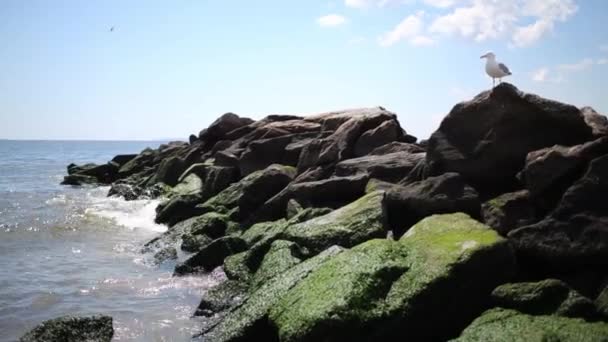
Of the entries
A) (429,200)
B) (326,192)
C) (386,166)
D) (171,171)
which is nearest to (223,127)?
(171,171)

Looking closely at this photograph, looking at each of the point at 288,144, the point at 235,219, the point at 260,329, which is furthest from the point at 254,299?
the point at 288,144

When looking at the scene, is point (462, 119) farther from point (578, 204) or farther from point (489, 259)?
point (489, 259)

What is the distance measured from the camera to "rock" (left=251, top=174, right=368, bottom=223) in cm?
1324

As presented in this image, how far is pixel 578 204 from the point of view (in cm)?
798

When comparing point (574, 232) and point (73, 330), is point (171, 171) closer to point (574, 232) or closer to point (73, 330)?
point (73, 330)

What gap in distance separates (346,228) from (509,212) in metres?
2.89

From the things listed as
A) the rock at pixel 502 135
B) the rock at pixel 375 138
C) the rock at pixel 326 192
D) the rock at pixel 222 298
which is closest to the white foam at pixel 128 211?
the rock at pixel 326 192

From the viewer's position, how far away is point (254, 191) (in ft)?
53.2

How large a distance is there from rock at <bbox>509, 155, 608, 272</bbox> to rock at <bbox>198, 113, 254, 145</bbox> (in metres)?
21.2

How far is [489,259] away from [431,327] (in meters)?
1.25

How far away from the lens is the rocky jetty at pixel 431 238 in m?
6.74

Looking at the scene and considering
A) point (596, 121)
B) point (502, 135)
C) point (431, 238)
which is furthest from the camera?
point (502, 135)

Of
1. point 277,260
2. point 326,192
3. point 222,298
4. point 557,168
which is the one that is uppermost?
point 557,168

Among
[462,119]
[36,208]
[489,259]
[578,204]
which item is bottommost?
[36,208]
